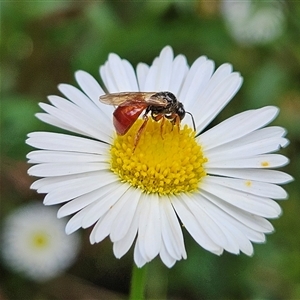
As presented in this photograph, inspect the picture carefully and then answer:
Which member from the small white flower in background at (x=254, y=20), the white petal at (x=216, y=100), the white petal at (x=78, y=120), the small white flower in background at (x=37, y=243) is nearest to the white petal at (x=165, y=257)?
the white petal at (x=78, y=120)

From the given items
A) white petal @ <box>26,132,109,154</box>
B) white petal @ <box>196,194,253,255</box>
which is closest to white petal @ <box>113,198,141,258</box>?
white petal @ <box>196,194,253,255</box>

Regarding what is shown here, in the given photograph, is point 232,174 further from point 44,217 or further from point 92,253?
point 44,217

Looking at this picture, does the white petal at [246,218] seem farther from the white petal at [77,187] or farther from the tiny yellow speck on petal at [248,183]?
the white petal at [77,187]

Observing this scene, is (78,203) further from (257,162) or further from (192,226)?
(257,162)

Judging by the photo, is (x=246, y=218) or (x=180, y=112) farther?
(x=180, y=112)

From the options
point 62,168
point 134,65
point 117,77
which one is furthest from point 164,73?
point 134,65

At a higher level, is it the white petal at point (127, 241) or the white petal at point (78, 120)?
the white petal at point (78, 120)
